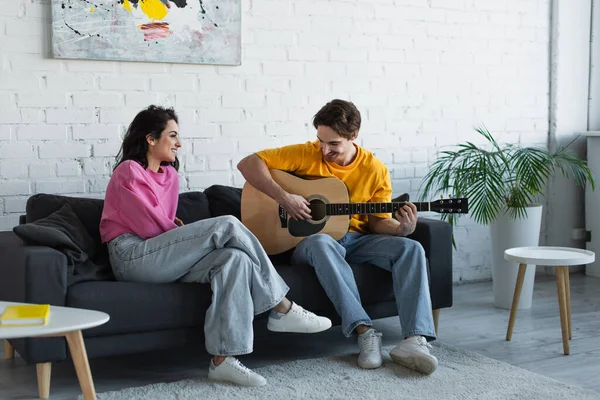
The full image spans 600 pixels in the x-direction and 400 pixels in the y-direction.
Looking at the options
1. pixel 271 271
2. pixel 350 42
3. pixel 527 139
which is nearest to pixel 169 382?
pixel 271 271

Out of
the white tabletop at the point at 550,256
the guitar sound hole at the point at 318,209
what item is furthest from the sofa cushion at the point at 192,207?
the white tabletop at the point at 550,256

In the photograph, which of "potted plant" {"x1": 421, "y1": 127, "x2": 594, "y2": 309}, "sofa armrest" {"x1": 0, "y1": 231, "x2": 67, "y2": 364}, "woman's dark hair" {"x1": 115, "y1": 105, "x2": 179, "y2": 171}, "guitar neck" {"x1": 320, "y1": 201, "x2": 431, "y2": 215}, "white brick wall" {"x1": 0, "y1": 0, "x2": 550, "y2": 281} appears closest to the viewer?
"sofa armrest" {"x1": 0, "y1": 231, "x2": 67, "y2": 364}

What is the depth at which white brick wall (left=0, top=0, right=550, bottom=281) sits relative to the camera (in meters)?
3.60

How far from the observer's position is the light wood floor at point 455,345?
3020 millimetres

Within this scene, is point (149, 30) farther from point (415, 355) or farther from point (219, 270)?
point (415, 355)

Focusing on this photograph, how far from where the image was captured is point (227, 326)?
9.59ft

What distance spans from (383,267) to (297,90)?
1246 millimetres

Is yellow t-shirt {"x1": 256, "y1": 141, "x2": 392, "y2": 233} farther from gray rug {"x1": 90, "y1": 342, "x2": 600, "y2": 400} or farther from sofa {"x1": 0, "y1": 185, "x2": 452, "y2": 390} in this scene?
gray rug {"x1": 90, "y1": 342, "x2": 600, "y2": 400}

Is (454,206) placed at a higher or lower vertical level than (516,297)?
higher

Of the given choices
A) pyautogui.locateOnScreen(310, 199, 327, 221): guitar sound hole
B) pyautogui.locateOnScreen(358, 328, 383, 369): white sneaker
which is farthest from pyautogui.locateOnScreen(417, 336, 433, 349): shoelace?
pyautogui.locateOnScreen(310, 199, 327, 221): guitar sound hole

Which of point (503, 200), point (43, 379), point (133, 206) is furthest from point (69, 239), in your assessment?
point (503, 200)

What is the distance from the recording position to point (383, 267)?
132 inches

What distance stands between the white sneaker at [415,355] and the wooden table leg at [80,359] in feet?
4.01

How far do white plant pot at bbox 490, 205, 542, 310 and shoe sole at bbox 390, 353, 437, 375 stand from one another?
1270 millimetres
